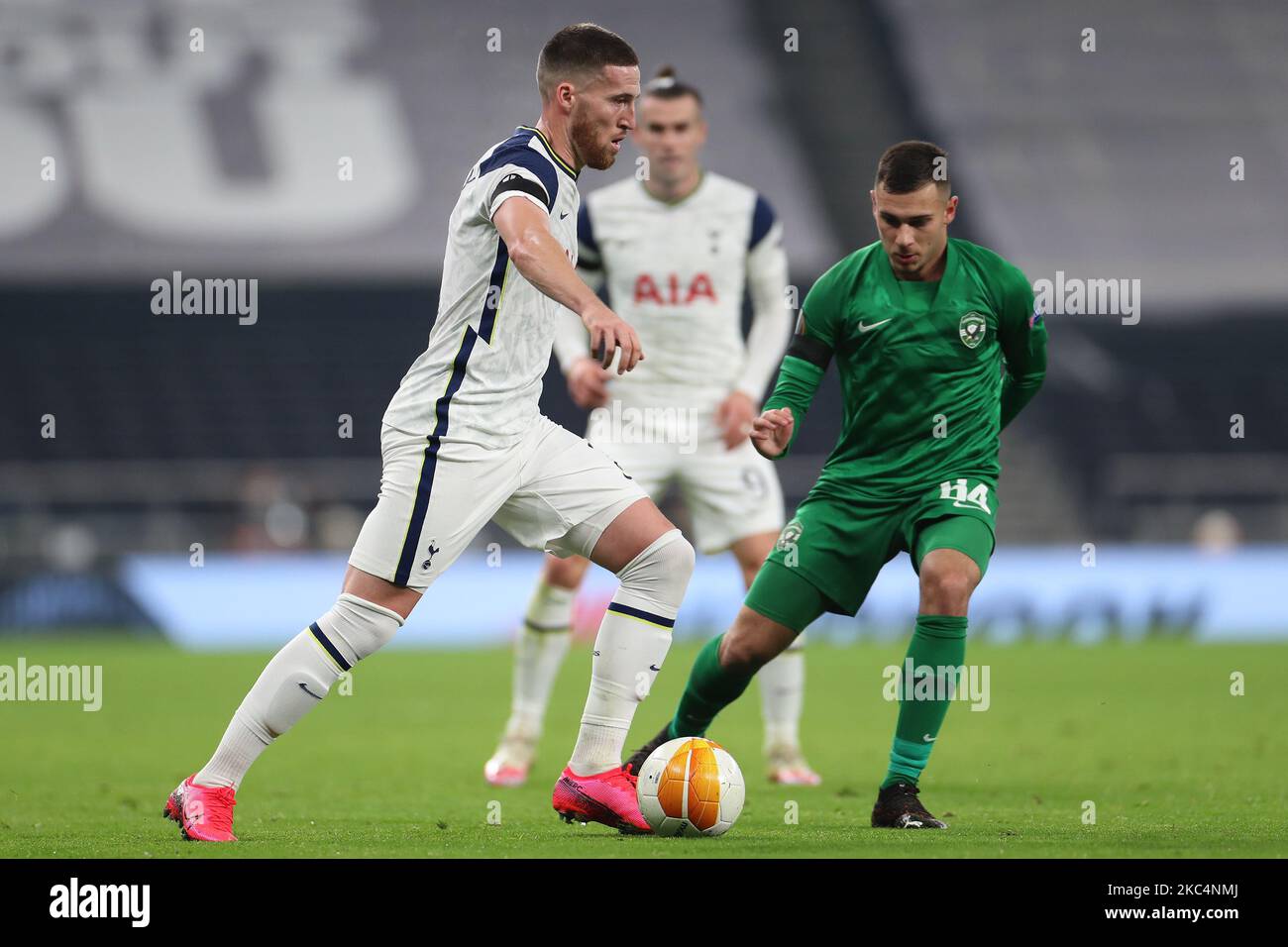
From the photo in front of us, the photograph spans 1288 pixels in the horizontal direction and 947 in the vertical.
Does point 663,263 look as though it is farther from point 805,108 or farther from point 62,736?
point 805,108

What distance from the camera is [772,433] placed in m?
5.76

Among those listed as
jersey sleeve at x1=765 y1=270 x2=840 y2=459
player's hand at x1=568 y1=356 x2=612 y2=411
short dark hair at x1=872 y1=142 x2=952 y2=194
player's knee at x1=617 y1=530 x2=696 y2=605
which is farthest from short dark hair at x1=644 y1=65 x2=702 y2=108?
player's knee at x1=617 y1=530 x2=696 y2=605

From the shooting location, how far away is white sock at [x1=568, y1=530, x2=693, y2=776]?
5656mm

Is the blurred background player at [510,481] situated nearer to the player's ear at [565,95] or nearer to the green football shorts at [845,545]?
the player's ear at [565,95]

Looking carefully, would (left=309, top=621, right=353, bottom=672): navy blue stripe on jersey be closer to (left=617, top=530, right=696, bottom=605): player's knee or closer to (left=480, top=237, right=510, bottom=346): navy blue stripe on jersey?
(left=617, top=530, right=696, bottom=605): player's knee

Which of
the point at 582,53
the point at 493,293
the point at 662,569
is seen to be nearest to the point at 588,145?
the point at 582,53

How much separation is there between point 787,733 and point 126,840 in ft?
10.6

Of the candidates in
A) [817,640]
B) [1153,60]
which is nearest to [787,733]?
[817,640]

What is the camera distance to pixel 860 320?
6059mm

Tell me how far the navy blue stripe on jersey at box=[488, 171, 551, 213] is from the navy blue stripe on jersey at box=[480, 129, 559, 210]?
0.04 m

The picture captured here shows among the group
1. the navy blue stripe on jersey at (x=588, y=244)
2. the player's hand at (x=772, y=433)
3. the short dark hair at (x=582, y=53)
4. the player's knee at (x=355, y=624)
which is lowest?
the player's knee at (x=355, y=624)

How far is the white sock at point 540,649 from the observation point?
7.84 m

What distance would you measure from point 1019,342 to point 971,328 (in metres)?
0.24

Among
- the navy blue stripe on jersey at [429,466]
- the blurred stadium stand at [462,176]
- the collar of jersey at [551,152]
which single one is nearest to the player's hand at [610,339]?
the navy blue stripe on jersey at [429,466]
